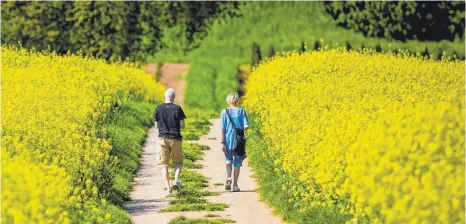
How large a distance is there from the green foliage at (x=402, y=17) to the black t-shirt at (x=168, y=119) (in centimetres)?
2485

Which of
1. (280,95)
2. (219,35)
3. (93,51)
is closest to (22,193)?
(280,95)

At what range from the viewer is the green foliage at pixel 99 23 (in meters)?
37.4

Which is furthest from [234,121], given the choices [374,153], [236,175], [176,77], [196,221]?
[176,77]

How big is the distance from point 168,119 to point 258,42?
84.6ft

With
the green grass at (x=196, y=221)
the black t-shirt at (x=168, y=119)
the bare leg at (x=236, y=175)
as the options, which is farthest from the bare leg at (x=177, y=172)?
the green grass at (x=196, y=221)

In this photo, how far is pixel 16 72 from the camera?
2377 cm

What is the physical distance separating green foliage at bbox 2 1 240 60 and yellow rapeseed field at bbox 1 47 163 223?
23.8ft

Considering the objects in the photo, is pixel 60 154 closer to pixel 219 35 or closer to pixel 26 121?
pixel 26 121

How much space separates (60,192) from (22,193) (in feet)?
1.54

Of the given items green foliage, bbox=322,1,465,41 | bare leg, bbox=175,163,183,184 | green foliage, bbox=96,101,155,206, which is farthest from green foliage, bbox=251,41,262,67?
bare leg, bbox=175,163,183,184

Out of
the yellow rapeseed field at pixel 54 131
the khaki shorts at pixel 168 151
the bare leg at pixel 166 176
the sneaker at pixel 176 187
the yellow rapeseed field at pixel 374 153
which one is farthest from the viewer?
the khaki shorts at pixel 168 151

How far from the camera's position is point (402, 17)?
133ft

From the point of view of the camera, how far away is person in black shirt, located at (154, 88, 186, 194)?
16.2 meters

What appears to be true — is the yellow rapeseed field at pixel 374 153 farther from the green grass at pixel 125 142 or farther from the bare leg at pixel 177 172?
the green grass at pixel 125 142
